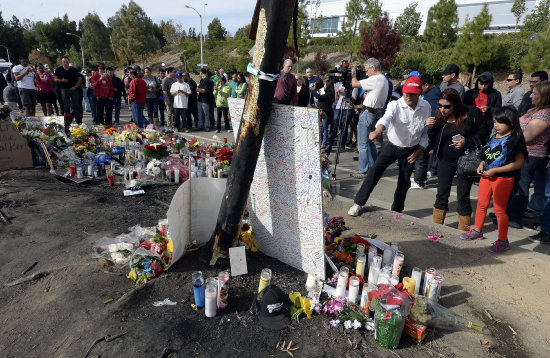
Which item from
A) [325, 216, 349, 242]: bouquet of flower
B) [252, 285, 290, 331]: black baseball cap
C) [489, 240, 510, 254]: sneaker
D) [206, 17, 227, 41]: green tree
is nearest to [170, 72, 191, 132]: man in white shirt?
[325, 216, 349, 242]: bouquet of flower

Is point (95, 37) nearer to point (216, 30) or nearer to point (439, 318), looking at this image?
point (216, 30)

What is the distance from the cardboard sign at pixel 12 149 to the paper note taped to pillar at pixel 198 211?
15.8 ft

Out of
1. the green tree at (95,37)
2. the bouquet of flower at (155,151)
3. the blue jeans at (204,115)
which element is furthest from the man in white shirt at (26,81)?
the green tree at (95,37)

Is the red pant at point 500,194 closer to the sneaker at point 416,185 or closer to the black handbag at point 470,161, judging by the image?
the black handbag at point 470,161

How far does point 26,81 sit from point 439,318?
12.6 m

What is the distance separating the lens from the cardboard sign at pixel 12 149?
6102mm

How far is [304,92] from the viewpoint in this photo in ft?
27.8

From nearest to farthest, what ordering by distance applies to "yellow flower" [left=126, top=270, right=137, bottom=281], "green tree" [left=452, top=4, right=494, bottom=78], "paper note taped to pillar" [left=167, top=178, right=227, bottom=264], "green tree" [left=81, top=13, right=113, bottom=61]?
"yellow flower" [left=126, top=270, right=137, bottom=281] < "paper note taped to pillar" [left=167, top=178, right=227, bottom=264] < "green tree" [left=452, top=4, right=494, bottom=78] < "green tree" [left=81, top=13, right=113, bottom=61]

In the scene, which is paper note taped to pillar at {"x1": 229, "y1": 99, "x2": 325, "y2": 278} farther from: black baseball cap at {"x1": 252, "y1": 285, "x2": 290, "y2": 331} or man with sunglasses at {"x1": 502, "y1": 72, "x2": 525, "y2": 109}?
man with sunglasses at {"x1": 502, "y1": 72, "x2": 525, "y2": 109}

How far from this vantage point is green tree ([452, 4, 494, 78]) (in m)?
20.2

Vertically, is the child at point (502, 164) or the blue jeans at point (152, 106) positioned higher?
the blue jeans at point (152, 106)

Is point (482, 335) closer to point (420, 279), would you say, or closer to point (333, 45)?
point (420, 279)

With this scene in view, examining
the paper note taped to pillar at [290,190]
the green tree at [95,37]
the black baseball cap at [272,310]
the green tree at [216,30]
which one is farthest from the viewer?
the green tree at [216,30]

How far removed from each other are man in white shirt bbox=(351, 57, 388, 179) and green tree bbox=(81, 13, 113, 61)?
5928 cm
